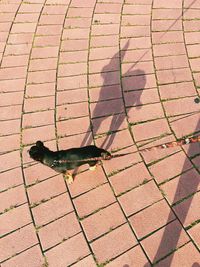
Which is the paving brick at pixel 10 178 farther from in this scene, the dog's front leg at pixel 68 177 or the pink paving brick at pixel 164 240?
the pink paving brick at pixel 164 240

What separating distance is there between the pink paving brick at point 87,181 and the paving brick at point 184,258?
5.21ft

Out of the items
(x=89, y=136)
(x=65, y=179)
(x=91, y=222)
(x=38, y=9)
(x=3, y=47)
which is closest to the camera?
(x=91, y=222)

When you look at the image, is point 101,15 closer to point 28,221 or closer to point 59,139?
point 59,139

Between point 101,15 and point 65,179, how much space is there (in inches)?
179

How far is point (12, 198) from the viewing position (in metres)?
5.64

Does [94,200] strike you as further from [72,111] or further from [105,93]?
[105,93]

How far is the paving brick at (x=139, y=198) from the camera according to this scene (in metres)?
5.31

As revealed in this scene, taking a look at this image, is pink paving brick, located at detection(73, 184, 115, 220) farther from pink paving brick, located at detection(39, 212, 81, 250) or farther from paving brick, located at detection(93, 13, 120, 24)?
paving brick, located at detection(93, 13, 120, 24)

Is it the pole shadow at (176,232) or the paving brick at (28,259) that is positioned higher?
the paving brick at (28,259)

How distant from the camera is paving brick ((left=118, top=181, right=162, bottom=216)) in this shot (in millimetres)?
5309

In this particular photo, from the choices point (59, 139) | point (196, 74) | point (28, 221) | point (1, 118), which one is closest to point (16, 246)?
point (28, 221)

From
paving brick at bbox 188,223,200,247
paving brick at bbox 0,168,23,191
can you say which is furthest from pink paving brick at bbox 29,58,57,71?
paving brick at bbox 188,223,200,247

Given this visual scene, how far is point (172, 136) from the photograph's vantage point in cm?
603

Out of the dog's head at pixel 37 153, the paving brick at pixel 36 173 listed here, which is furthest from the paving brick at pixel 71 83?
the dog's head at pixel 37 153
